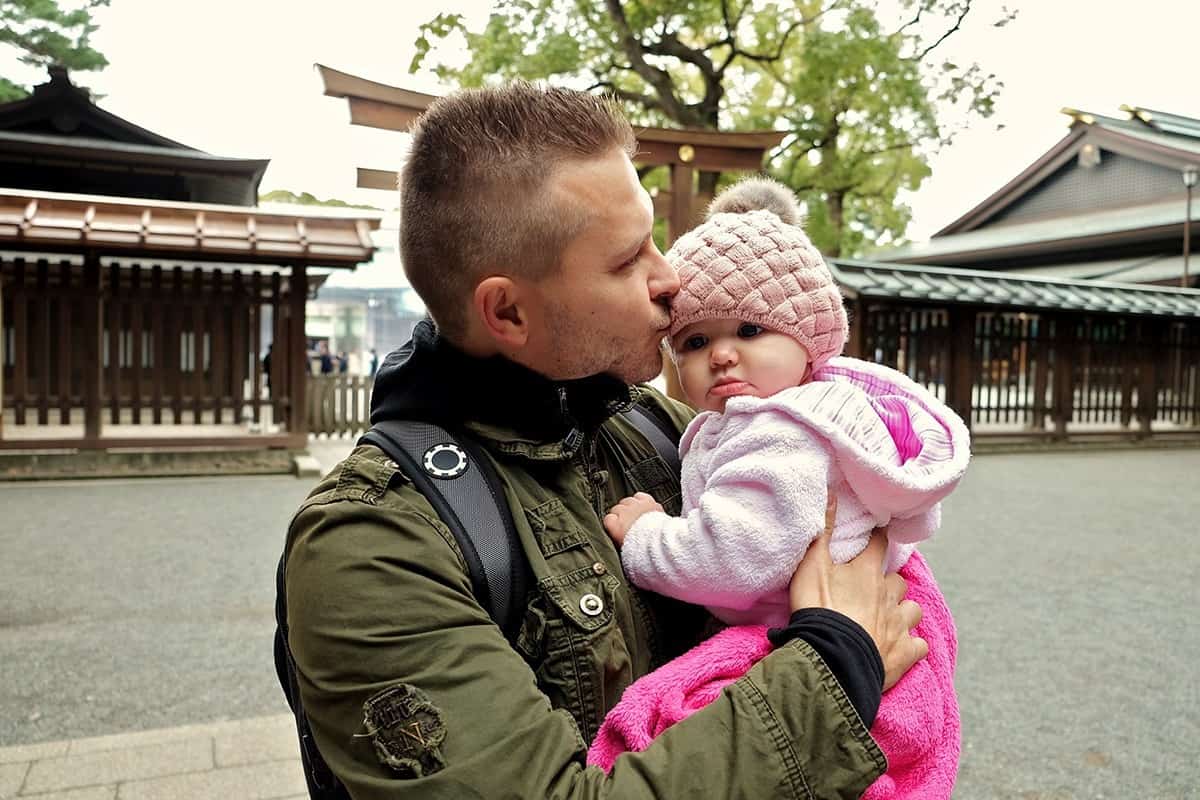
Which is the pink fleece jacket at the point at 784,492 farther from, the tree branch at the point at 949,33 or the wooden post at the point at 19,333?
the tree branch at the point at 949,33

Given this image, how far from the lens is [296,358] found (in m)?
11.3

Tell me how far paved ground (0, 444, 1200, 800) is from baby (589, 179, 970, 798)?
2.44 metres

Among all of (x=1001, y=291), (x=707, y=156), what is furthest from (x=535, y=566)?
(x=1001, y=291)

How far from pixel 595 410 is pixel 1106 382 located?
55.0ft

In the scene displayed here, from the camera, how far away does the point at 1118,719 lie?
4.02 meters

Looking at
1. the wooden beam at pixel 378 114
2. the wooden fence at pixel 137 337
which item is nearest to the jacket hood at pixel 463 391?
the wooden beam at pixel 378 114

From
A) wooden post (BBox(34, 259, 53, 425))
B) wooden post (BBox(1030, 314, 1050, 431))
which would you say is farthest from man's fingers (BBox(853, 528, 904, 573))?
wooden post (BBox(1030, 314, 1050, 431))

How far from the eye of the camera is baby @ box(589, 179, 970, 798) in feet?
4.02

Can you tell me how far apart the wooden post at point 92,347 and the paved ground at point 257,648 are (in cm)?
144

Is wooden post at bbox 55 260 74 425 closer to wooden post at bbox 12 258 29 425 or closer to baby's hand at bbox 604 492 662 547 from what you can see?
wooden post at bbox 12 258 29 425

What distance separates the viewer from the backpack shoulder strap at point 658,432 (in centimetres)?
162

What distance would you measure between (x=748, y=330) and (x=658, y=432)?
1.11 feet

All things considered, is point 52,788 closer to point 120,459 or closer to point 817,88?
point 120,459

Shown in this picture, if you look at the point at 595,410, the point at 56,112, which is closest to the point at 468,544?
the point at 595,410
